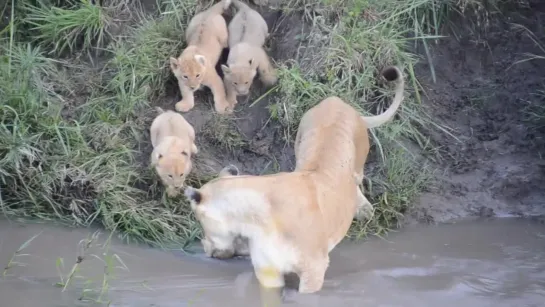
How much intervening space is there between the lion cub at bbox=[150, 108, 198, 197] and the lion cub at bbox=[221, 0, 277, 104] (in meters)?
0.59

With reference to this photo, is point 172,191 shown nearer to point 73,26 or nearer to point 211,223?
point 211,223

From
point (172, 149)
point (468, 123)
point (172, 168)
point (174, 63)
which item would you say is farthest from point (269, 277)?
point (468, 123)

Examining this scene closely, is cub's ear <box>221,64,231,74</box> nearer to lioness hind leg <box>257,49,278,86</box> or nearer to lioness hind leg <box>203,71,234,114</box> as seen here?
lioness hind leg <box>203,71,234,114</box>

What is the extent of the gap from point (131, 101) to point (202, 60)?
60cm

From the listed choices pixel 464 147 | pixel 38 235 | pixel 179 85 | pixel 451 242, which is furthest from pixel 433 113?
pixel 38 235

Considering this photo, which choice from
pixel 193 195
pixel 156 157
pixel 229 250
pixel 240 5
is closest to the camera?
pixel 193 195

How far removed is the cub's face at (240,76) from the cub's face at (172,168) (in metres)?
0.95

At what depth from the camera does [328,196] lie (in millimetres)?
5551

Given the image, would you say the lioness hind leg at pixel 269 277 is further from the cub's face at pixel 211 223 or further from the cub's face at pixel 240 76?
the cub's face at pixel 240 76

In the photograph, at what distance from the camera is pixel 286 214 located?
525cm

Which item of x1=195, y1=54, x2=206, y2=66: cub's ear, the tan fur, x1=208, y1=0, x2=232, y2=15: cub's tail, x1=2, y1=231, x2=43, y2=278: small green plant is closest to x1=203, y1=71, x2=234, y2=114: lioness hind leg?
x1=195, y1=54, x2=206, y2=66: cub's ear

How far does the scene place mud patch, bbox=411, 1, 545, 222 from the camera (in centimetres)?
715

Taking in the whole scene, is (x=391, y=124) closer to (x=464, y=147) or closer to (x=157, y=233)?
(x=464, y=147)

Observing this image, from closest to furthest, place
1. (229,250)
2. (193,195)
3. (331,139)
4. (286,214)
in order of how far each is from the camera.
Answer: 1. (286,214)
2. (193,195)
3. (229,250)
4. (331,139)
